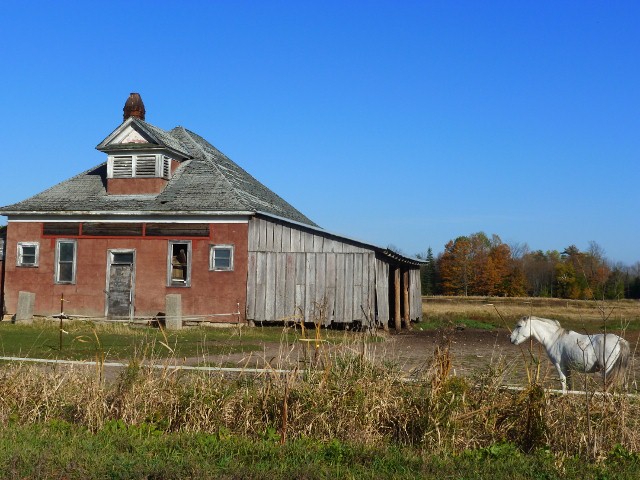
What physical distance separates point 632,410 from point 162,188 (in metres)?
23.6

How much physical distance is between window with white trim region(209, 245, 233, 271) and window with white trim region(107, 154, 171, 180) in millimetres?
4053

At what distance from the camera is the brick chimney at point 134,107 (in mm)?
33781

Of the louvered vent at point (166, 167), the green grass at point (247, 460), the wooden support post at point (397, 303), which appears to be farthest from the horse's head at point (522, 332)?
the louvered vent at point (166, 167)

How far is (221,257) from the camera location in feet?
91.7

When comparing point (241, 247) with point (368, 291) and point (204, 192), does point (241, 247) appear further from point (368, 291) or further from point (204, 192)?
point (368, 291)

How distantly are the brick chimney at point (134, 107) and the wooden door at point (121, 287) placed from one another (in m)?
8.07

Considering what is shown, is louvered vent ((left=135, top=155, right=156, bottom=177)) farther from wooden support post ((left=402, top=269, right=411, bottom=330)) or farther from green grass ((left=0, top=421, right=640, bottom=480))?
green grass ((left=0, top=421, right=640, bottom=480))

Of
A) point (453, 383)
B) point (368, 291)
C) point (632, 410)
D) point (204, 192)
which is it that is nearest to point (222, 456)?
point (453, 383)

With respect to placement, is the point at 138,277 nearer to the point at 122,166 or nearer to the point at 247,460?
the point at 122,166

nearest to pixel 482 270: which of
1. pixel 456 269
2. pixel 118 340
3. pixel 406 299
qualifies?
pixel 456 269

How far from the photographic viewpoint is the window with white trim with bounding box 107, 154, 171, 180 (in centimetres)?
2942

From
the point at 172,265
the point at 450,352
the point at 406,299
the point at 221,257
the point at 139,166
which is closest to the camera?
the point at 450,352

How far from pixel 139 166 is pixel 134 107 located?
207 inches

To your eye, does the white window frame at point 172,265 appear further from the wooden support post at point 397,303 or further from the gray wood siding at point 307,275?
the wooden support post at point 397,303
